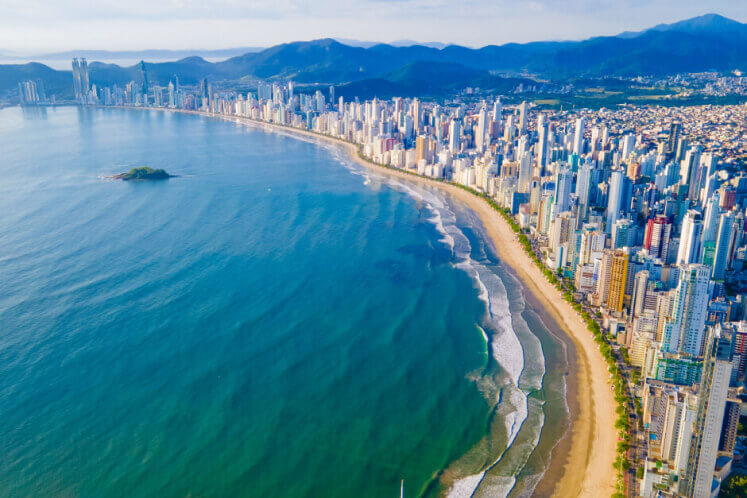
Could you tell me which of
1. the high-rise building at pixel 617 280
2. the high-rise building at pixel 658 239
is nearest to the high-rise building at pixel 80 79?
the high-rise building at pixel 658 239

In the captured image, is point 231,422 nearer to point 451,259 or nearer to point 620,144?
point 451,259

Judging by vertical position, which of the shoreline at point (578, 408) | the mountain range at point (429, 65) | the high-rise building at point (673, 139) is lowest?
the shoreline at point (578, 408)

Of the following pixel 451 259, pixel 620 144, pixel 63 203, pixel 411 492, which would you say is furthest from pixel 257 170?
pixel 411 492

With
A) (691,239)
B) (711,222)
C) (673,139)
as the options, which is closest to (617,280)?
(691,239)

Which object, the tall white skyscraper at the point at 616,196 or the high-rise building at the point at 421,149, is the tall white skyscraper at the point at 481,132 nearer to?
the high-rise building at the point at 421,149

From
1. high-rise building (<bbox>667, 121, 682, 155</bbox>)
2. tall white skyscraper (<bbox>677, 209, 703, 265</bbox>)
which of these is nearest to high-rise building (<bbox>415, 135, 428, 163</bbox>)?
high-rise building (<bbox>667, 121, 682, 155</bbox>)

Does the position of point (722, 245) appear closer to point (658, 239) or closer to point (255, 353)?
point (658, 239)

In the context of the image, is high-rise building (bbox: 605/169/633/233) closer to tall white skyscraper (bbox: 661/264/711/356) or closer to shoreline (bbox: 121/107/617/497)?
shoreline (bbox: 121/107/617/497)
